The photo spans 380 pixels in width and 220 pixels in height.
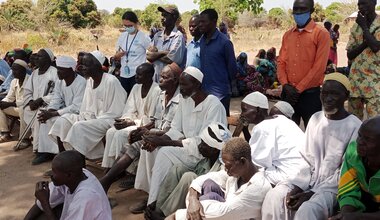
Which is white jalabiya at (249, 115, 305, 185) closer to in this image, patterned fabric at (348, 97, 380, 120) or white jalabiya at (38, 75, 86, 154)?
patterned fabric at (348, 97, 380, 120)

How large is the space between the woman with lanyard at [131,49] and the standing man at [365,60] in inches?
125

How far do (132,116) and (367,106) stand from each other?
269 centimetres

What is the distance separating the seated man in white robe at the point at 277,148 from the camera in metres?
3.49

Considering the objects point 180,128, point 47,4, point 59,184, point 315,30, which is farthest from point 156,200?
point 47,4

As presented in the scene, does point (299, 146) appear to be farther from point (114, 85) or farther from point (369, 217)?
point (114, 85)

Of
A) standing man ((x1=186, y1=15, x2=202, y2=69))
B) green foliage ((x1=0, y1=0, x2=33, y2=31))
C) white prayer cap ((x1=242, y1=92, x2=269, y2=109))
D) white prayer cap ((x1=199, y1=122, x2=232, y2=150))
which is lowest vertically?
green foliage ((x1=0, y1=0, x2=33, y2=31))

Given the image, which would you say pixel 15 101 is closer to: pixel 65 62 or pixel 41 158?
pixel 41 158

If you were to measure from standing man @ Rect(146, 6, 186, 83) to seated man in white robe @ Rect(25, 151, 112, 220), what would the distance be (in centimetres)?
322

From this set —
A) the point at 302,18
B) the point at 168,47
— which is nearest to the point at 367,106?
the point at 302,18

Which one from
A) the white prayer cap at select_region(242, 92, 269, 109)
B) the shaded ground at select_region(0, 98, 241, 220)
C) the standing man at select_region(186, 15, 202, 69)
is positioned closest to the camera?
the white prayer cap at select_region(242, 92, 269, 109)

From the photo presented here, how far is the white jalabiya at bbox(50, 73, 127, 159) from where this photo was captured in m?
5.49

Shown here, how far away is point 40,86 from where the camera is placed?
6.77 metres

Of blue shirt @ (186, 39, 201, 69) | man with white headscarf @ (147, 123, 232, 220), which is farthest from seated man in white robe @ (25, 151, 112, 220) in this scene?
blue shirt @ (186, 39, 201, 69)

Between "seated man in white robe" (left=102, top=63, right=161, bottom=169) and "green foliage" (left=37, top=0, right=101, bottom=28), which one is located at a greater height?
"seated man in white robe" (left=102, top=63, right=161, bottom=169)
